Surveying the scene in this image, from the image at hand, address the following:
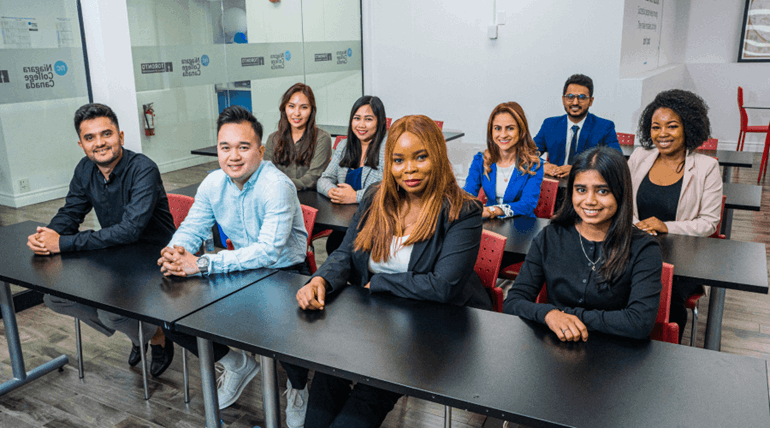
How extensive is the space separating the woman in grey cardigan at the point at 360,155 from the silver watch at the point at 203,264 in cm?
150

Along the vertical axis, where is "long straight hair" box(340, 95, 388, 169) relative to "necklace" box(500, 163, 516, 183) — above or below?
above

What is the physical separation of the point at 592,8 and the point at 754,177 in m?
3.50

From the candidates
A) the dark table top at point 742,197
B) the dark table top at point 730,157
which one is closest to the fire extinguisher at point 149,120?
the dark table top at point 730,157

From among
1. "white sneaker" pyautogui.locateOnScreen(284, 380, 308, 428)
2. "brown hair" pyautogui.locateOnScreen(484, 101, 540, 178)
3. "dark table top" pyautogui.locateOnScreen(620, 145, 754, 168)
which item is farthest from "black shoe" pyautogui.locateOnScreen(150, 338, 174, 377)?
"dark table top" pyautogui.locateOnScreen(620, 145, 754, 168)

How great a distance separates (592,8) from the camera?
5.96 m

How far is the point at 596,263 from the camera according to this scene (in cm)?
190

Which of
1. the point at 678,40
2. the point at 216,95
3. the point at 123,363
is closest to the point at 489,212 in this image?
the point at 123,363

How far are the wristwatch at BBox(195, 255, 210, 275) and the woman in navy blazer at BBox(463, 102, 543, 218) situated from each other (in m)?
1.69

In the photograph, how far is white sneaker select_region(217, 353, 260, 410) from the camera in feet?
8.31

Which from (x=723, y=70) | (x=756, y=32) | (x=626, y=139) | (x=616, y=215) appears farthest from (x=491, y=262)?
(x=756, y=32)

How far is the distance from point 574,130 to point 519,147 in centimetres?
144

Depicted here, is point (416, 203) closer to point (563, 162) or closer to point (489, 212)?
point (489, 212)

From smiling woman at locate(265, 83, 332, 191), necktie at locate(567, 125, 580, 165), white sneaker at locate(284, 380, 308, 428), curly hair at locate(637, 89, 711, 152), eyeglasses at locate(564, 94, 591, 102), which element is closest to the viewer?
white sneaker at locate(284, 380, 308, 428)

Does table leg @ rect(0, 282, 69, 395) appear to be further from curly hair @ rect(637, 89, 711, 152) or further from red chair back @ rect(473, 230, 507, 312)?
curly hair @ rect(637, 89, 711, 152)
